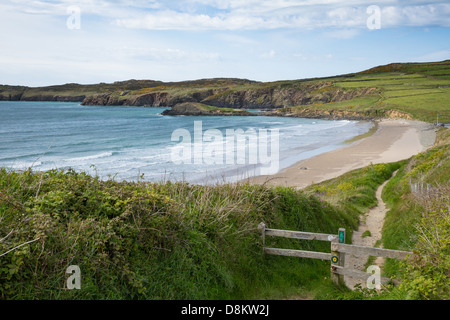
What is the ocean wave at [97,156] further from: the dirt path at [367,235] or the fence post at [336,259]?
the fence post at [336,259]

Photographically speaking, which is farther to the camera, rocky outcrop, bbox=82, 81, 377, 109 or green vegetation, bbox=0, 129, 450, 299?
rocky outcrop, bbox=82, 81, 377, 109

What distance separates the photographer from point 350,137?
202 ft

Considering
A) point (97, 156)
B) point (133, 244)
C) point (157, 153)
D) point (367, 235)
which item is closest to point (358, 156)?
point (157, 153)

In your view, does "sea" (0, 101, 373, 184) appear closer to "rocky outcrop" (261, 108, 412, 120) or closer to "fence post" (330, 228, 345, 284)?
"fence post" (330, 228, 345, 284)

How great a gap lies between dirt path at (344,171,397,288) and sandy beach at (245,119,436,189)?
506 centimetres

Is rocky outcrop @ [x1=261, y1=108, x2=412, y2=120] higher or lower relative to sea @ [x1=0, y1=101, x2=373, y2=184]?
higher

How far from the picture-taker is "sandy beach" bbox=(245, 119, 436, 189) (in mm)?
31361

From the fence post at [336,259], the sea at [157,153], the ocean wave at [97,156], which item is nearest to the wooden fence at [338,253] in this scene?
the fence post at [336,259]

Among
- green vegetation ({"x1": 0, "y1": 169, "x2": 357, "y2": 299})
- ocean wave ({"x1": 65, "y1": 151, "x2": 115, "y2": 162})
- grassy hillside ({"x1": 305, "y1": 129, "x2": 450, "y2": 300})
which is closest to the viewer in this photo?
green vegetation ({"x1": 0, "y1": 169, "x2": 357, "y2": 299})

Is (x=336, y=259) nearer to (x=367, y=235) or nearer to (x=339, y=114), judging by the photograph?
(x=367, y=235)

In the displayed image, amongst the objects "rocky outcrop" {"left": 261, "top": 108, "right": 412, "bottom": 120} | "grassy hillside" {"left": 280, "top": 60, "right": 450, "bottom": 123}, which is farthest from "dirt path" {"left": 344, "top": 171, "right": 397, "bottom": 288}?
"rocky outcrop" {"left": 261, "top": 108, "right": 412, "bottom": 120}

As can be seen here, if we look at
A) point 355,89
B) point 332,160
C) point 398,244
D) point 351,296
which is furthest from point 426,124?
point 351,296

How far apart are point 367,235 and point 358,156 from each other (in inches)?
1162
